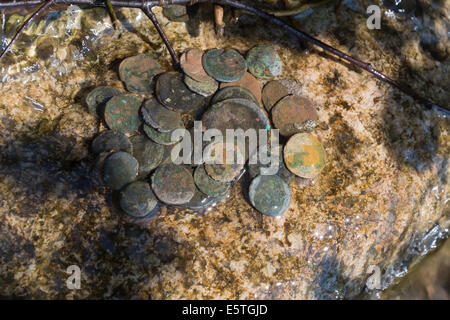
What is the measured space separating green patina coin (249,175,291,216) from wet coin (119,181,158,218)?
0.74 m

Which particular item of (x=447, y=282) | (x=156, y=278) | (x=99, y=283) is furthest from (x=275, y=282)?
(x=447, y=282)

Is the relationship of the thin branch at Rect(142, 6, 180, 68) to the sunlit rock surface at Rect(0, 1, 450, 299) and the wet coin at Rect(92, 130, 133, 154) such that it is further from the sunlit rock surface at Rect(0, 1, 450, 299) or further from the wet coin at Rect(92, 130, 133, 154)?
the wet coin at Rect(92, 130, 133, 154)

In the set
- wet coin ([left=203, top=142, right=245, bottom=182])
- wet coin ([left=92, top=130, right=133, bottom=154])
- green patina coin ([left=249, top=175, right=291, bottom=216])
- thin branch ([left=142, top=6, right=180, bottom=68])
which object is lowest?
green patina coin ([left=249, top=175, right=291, bottom=216])

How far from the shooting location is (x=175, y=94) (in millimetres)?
2582

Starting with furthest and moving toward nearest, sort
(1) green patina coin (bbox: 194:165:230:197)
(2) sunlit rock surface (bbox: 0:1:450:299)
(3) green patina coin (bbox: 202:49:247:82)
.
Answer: (3) green patina coin (bbox: 202:49:247:82), (1) green patina coin (bbox: 194:165:230:197), (2) sunlit rock surface (bbox: 0:1:450:299)

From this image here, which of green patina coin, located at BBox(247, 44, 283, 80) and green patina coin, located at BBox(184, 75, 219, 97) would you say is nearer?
green patina coin, located at BBox(184, 75, 219, 97)

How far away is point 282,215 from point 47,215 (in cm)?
172

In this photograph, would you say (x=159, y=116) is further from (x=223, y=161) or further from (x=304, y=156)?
(x=304, y=156)

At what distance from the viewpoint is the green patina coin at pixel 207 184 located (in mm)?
2434

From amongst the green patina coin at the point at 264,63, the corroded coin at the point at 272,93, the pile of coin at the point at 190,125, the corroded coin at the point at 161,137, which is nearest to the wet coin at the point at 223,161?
the pile of coin at the point at 190,125

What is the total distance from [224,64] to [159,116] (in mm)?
686

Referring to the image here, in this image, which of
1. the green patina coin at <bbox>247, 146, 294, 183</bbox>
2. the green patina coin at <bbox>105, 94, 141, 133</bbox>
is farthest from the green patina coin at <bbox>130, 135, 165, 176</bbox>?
the green patina coin at <bbox>247, 146, 294, 183</bbox>

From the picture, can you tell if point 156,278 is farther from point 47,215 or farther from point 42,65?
point 42,65

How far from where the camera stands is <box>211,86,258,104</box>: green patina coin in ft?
8.57
